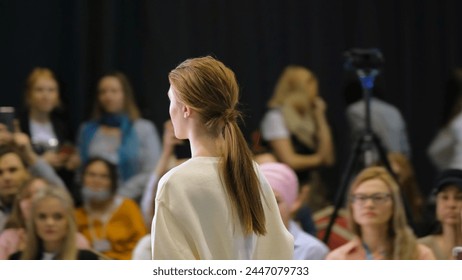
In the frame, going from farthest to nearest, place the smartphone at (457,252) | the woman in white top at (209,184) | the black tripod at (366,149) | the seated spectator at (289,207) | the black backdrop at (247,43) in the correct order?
the black backdrop at (247,43), the black tripod at (366,149), the seated spectator at (289,207), the smartphone at (457,252), the woman in white top at (209,184)

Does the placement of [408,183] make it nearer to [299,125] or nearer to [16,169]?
[299,125]

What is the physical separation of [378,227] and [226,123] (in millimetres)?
1372

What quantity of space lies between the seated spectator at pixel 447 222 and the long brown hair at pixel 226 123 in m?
1.44

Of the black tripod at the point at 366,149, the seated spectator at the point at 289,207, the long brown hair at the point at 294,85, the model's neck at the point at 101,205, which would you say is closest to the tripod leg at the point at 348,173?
the black tripod at the point at 366,149

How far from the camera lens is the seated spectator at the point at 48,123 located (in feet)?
13.4

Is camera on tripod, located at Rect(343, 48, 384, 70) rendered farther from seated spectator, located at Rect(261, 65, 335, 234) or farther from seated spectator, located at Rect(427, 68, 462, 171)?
seated spectator, located at Rect(427, 68, 462, 171)

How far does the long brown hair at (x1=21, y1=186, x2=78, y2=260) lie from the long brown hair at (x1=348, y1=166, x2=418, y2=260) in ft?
2.67

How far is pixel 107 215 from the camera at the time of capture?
3830 millimetres

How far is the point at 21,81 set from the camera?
14.7 ft

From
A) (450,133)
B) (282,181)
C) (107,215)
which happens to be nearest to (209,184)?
(282,181)

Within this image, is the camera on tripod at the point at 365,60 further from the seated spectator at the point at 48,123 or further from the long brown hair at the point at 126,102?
the seated spectator at the point at 48,123
